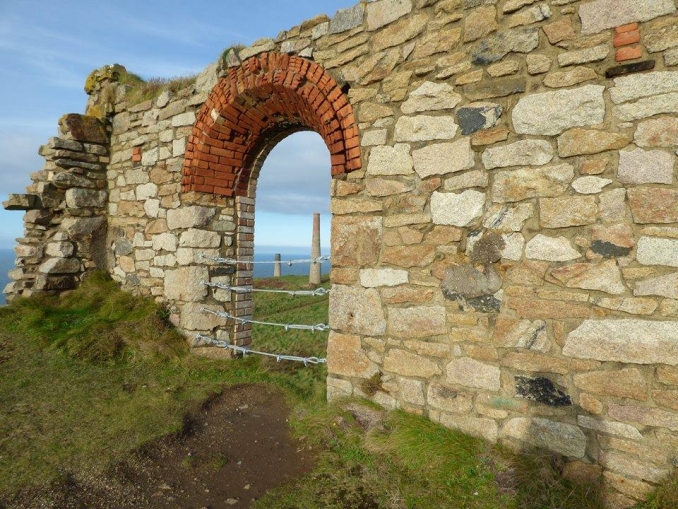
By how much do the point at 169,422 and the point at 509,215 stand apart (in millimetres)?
3187

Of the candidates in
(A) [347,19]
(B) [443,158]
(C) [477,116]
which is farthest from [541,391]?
(A) [347,19]

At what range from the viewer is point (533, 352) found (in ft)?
9.21

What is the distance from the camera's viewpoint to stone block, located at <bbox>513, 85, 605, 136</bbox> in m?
2.65

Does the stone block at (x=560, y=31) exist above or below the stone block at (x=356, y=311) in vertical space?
above

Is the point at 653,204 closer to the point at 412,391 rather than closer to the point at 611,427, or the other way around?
the point at 611,427

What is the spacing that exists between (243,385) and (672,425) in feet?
12.0

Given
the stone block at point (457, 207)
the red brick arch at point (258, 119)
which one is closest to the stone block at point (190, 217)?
the red brick arch at point (258, 119)

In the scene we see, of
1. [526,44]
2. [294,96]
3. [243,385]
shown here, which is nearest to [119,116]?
[294,96]

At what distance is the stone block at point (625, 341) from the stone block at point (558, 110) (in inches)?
49.4

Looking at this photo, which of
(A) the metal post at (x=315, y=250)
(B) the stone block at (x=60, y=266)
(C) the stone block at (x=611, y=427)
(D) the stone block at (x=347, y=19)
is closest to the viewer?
(C) the stone block at (x=611, y=427)

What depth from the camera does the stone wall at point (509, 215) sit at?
2.50 metres

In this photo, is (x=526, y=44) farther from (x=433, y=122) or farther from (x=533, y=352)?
(x=533, y=352)

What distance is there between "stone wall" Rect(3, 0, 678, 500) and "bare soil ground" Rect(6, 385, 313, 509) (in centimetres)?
73

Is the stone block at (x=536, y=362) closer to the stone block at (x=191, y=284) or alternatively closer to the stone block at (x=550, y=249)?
the stone block at (x=550, y=249)
